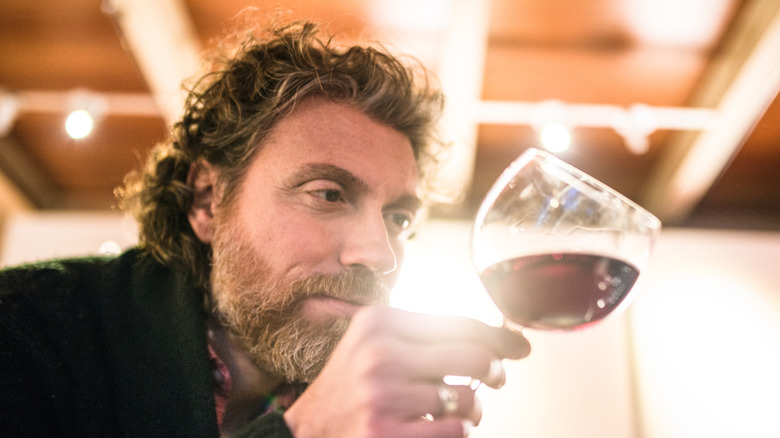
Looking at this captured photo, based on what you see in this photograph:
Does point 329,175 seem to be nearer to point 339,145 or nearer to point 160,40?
point 339,145

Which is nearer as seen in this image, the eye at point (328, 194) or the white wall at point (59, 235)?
the eye at point (328, 194)

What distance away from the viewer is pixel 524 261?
75cm

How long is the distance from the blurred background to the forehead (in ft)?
3.39

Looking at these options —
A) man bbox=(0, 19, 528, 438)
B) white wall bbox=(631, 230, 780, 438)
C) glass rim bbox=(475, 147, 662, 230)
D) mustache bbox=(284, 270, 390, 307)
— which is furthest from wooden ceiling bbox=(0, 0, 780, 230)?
glass rim bbox=(475, 147, 662, 230)

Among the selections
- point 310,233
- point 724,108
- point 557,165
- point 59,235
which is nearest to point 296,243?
point 310,233

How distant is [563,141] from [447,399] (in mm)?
2369

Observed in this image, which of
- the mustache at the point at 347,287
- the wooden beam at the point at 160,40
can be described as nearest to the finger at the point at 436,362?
the mustache at the point at 347,287

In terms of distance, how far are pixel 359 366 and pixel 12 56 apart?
3076mm

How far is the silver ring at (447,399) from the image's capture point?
0.64 meters

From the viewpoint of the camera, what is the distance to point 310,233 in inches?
48.4

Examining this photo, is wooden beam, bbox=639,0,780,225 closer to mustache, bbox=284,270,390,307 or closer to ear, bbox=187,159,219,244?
mustache, bbox=284,270,390,307

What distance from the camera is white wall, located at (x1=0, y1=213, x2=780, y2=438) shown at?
3389mm

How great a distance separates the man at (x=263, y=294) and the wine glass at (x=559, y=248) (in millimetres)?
93

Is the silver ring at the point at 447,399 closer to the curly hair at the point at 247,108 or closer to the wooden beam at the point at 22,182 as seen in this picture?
the curly hair at the point at 247,108
